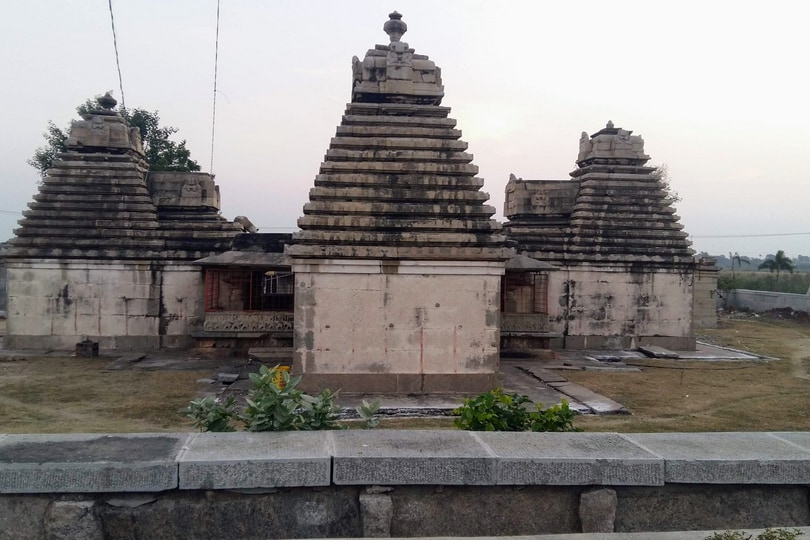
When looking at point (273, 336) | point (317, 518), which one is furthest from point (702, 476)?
point (273, 336)

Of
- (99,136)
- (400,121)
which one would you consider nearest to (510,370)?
(400,121)

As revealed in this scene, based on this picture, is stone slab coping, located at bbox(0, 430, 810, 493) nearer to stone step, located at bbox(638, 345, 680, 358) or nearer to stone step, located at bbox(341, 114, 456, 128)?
stone step, located at bbox(341, 114, 456, 128)

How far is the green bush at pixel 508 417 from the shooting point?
5090mm

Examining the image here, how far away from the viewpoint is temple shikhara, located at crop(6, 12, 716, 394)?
11750 mm

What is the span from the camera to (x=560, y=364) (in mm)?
16469

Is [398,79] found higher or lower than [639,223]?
higher

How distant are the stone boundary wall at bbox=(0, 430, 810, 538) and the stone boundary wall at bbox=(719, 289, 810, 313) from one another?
112ft

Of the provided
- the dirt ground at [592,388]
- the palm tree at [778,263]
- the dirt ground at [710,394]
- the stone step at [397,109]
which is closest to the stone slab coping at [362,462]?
the dirt ground at [592,388]

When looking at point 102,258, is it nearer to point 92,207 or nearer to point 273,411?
point 92,207

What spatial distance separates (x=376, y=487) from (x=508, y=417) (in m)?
1.76

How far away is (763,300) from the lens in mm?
36781

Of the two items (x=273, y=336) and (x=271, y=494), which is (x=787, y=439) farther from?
(x=273, y=336)

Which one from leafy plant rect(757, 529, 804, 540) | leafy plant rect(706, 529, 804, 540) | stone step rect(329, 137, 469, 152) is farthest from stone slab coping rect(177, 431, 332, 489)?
stone step rect(329, 137, 469, 152)

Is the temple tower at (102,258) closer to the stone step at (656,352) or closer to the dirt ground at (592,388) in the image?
the dirt ground at (592,388)
